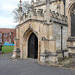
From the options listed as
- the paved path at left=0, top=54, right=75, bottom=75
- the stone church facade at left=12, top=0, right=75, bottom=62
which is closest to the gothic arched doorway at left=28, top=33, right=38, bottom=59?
the stone church facade at left=12, top=0, right=75, bottom=62

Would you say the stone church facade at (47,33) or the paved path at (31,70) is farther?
the stone church facade at (47,33)

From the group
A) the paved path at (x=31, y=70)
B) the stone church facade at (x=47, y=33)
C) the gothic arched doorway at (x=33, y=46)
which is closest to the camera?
the paved path at (x=31, y=70)

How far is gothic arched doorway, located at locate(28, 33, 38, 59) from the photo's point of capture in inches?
554

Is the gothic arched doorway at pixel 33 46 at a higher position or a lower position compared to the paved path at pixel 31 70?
higher

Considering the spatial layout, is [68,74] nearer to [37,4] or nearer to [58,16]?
[58,16]

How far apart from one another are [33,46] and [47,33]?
3.50m

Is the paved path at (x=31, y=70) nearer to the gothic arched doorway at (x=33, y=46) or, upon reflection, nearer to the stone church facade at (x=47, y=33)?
the stone church facade at (x=47, y=33)

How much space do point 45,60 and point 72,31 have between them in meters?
6.38

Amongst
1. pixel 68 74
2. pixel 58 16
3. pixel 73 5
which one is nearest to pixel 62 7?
pixel 73 5

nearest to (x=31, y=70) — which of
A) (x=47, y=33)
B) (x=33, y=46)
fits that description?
(x=47, y=33)

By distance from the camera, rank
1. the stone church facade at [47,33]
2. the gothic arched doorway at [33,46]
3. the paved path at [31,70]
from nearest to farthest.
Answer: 1. the paved path at [31,70]
2. the stone church facade at [47,33]
3. the gothic arched doorway at [33,46]

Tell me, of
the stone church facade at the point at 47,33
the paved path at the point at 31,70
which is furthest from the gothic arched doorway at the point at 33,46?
the paved path at the point at 31,70

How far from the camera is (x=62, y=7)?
1524 centimetres

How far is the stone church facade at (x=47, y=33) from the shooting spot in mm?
11078
